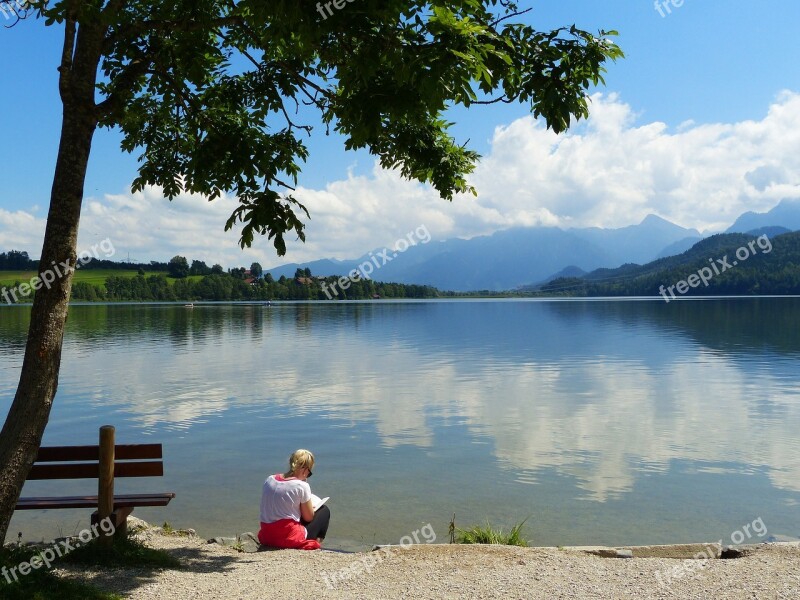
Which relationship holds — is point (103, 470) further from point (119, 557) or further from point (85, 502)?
point (119, 557)

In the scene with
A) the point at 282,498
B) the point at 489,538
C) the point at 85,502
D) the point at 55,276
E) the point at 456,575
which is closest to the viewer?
the point at 55,276

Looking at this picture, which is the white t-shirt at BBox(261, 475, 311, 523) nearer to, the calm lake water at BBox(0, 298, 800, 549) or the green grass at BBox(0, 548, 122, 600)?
the calm lake water at BBox(0, 298, 800, 549)

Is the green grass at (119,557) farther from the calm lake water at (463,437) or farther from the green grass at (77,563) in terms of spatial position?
the calm lake water at (463,437)

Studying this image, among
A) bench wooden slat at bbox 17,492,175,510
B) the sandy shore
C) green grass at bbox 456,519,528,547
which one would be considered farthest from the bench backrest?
green grass at bbox 456,519,528,547

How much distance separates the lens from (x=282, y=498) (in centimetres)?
1096

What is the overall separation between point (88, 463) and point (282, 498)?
3075 millimetres

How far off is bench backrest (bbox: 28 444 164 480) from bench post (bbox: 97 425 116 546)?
0.30 feet

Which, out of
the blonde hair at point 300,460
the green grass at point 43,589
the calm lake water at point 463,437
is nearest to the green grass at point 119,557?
the green grass at point 43,589

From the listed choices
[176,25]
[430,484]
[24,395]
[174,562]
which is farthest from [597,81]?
[430,484]

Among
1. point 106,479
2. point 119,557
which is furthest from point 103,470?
point 119,557

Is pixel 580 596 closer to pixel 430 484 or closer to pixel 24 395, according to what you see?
pixel 24 395

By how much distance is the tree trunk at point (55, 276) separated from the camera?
27.3ft

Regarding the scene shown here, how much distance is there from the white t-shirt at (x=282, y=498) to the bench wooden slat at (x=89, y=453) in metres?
1.93

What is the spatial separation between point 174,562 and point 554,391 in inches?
1019
